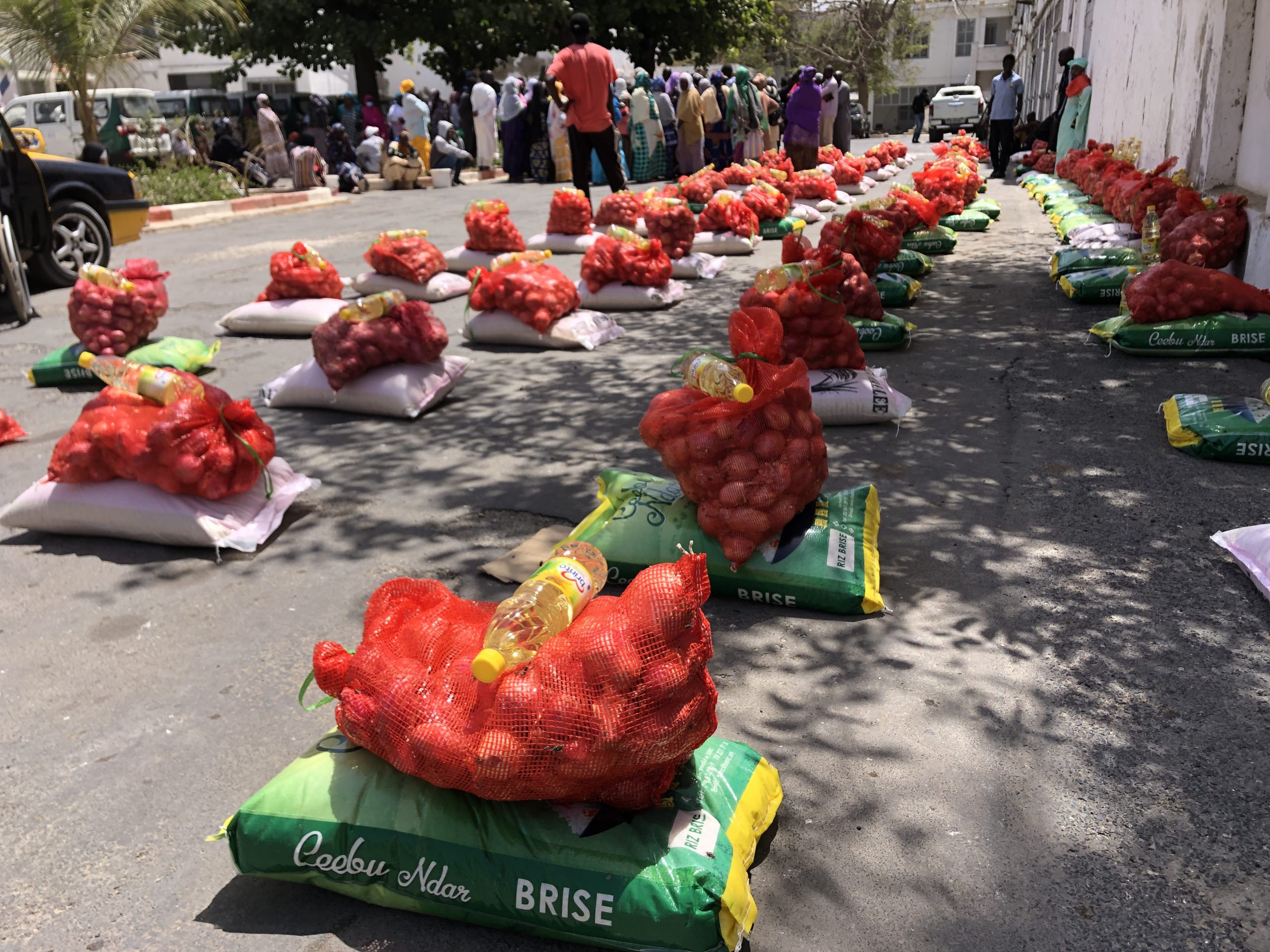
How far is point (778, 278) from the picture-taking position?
16.6ft

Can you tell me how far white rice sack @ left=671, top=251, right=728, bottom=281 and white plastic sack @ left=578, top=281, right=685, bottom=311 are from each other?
3.71 feet

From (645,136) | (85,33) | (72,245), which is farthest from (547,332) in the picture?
(645,136)

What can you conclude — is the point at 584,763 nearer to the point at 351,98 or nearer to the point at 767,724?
the point at 767,724

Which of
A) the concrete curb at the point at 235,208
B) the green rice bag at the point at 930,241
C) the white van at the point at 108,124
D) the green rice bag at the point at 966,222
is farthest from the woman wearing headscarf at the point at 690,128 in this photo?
the white van at the point at 108,124

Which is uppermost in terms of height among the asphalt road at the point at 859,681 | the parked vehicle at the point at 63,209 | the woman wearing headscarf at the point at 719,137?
the woman wearing headscarf at the point at 719,137

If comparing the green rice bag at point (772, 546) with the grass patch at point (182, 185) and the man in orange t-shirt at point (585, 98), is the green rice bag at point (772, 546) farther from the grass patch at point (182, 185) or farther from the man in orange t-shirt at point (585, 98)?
the grass patch at point (182, 185)

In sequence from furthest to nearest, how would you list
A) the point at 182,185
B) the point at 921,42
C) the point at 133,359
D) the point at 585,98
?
the point at 921,42 < the point at 182,185 < the point at 585,98 < the point at 133,359

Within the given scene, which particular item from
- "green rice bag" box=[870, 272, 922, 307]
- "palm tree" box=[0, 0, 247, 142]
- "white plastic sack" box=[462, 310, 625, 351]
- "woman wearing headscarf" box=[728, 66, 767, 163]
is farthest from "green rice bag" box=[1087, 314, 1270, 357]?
"palm tree" box=[0, 0, 247, 142]

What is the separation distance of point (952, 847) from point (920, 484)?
2306mm

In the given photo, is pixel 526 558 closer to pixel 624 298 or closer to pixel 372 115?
pixel 624 298

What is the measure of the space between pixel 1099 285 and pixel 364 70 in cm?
2083

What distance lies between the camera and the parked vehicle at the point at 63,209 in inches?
327

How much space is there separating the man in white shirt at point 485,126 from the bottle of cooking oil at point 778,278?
684 inches

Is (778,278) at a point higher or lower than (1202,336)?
higher
